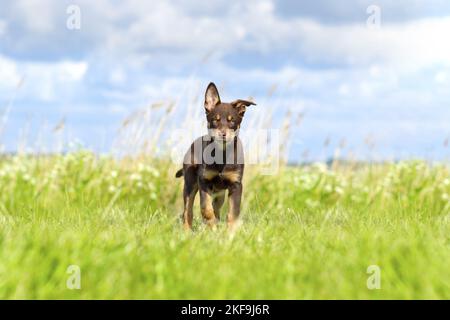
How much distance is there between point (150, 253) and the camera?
171 inches

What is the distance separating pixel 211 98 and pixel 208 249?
2000mm

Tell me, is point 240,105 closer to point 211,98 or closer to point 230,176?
point 211,98

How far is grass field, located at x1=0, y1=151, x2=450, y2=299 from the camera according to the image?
12.5ft

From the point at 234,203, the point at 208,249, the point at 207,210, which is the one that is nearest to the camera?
the point at 208,249

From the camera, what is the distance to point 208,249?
486 centimetres

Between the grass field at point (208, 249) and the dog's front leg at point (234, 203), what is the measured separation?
16 cm

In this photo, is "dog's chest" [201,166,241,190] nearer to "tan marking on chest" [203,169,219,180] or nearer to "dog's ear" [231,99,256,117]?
"tan marking on chest" [203,169,219,180]

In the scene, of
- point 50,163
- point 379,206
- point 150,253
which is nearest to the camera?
point 150,253

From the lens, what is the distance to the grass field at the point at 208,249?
380cm

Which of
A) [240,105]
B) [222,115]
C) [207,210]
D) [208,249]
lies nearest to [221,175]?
[207,210]

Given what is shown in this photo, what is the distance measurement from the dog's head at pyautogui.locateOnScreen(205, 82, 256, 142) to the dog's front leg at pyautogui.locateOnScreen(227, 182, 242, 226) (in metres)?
0.56
